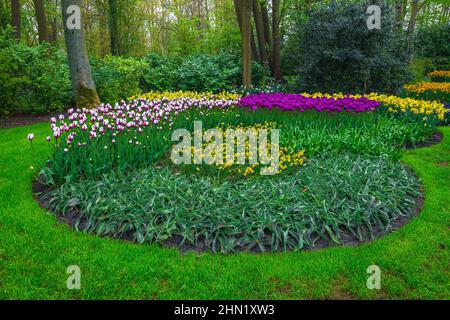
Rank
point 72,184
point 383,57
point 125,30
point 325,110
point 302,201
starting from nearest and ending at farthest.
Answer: point 302,201 → point 72,184 → point 325,110 → point 383,57 → point 125,30

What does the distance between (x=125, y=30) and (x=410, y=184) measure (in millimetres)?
19876

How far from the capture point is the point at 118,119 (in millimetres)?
5617

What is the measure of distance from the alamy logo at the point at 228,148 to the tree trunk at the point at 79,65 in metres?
3.51

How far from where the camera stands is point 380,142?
21.6 feet

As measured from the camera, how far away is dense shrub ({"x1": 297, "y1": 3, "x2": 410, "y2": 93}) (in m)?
11.0

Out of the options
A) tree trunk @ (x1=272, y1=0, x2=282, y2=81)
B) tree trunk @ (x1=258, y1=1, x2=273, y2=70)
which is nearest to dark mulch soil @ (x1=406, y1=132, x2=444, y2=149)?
tree trunk @ (x1=272, y1=0, x2=282, y2=81)

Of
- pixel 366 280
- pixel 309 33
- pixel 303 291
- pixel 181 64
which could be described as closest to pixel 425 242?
pixel 366 280

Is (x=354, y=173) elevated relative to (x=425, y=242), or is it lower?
elevated

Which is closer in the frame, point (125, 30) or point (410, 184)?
point (410, 184)

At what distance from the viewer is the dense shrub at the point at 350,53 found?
1102 centimetres

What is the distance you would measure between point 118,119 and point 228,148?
1.76m

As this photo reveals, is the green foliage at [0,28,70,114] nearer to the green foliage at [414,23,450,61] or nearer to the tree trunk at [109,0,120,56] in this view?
the tree trunk at [109,0,120,56]

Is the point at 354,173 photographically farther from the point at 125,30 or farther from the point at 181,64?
the point at 125,30

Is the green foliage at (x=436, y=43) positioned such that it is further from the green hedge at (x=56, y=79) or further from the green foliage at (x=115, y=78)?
the green foliage at (x=115, y=78)
